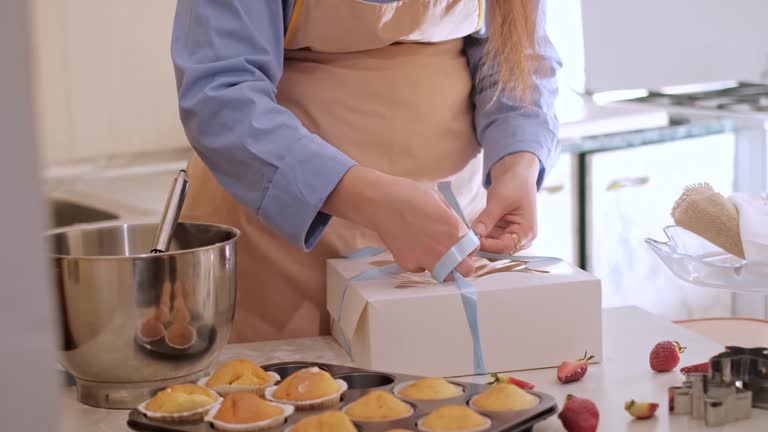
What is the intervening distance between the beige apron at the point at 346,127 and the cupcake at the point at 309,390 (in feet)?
1.19

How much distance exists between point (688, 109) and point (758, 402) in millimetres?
2077

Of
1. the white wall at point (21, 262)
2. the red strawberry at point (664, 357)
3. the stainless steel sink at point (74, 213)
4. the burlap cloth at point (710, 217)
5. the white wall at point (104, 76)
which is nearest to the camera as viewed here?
the white wall at point (21, 262)

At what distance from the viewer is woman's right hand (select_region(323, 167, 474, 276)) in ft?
2.93

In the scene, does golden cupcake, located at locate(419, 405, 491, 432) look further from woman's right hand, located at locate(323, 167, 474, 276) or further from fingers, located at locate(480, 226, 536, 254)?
fingers, located at locate(480, 226, 536, 254)

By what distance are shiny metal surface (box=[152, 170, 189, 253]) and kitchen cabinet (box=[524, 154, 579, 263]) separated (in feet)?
5.40

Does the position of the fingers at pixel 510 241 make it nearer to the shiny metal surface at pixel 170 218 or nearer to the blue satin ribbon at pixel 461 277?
the blue satin ribbon at pixel 461 277

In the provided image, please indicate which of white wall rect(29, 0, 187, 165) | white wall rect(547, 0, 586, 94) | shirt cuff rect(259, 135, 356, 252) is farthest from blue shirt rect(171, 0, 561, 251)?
white wall rect(547, 0, 586, 94)

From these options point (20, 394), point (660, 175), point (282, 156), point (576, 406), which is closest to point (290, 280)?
point (282, 156)

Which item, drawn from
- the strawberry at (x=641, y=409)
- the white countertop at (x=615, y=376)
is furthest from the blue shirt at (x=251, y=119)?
the strawberry at (x=641, y=409)

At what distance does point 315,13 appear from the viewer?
3.34ft

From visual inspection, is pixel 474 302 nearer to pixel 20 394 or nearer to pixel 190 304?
pixel 190 304

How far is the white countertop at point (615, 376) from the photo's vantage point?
2.42 ft

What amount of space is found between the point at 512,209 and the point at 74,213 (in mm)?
1441

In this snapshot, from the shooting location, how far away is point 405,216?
2.96 ft
